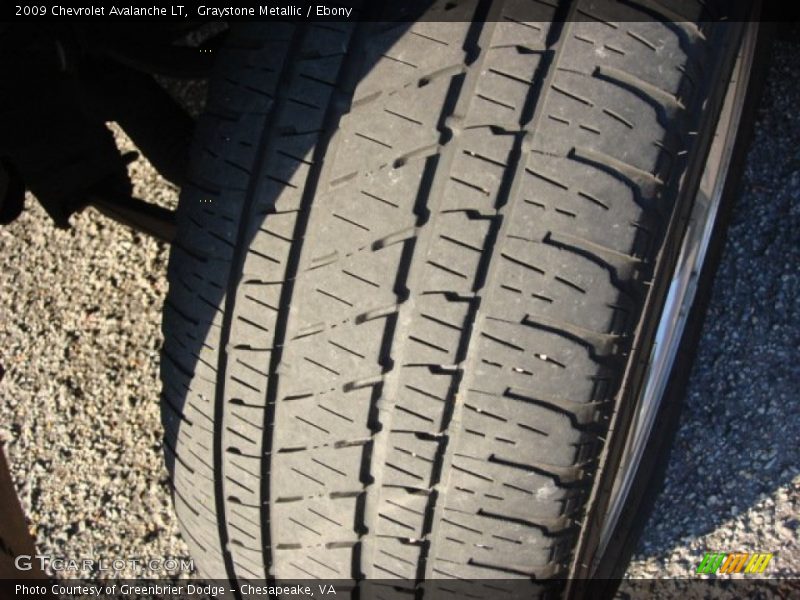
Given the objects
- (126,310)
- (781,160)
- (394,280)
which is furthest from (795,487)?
(126,310)

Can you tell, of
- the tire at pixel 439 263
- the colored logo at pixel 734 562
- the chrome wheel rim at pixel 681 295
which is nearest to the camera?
the tire at pixel 439 263

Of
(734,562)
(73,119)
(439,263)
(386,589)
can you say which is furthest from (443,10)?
(734,562)

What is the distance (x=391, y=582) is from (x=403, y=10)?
68 centimetres

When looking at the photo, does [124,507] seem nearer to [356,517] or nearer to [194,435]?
[194,435]

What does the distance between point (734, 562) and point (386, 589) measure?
0.76 metres

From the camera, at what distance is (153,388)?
1.84 metres

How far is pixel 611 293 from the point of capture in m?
0.98

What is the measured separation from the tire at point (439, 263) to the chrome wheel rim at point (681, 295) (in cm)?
35

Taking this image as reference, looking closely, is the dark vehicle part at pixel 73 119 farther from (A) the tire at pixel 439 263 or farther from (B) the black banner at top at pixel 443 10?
(A) the tire at pixel 439 263

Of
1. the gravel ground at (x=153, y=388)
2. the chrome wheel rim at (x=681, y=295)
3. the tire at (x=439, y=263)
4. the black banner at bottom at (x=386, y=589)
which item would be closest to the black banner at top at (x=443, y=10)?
the tire at (x=439, y=263)

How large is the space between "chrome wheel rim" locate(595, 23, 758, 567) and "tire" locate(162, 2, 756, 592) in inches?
13.8

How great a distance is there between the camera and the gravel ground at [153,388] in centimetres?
162

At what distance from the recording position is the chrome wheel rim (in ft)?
4.57

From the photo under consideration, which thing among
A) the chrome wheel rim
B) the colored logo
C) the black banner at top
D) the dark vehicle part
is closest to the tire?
the black banner at top
